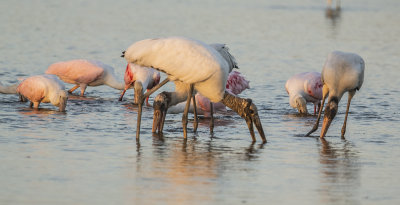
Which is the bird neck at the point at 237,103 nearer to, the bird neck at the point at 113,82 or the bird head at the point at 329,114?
the bird head at the point at 329,114

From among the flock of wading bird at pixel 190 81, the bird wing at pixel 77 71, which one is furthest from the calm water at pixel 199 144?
the bird wing at pixel 77 71

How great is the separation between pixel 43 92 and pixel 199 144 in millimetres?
3339

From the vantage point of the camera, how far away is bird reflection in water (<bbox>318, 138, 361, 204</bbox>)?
25.5 feet

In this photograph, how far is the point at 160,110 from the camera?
36.3 feet

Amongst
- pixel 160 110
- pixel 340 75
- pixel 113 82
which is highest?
pixel 340 75

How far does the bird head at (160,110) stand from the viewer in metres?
11.0

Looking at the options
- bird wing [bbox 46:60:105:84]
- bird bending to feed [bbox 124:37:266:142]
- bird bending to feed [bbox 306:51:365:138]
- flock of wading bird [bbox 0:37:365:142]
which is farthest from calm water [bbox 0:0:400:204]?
bird bending to feed [bbox 124:37:266:142]

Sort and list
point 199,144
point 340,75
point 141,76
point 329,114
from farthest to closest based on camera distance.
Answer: point 141,76, point 340,75, point 329,114, point 199,144

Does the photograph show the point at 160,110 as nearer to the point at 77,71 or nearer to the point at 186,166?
the point at 186,166

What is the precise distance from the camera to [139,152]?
955 cm

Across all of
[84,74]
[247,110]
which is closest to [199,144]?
[247,110]

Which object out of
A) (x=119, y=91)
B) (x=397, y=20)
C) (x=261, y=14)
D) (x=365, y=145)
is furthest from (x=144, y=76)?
(x=397, y=20)

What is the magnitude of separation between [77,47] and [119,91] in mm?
5180

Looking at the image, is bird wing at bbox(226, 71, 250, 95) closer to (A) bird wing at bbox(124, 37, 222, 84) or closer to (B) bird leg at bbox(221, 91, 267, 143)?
(B) bird leg at bbox(221, 91, 267, 143)
